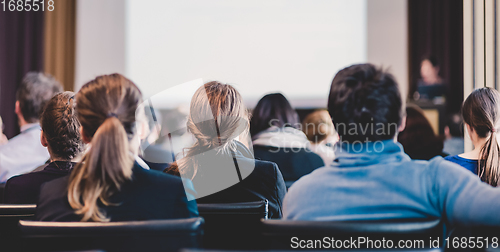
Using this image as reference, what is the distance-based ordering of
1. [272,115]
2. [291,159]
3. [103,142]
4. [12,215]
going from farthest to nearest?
[272,115] < [291,159] < [12,215] < [103,142]

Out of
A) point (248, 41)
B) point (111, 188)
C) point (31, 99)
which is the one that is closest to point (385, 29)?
point (248, 41)

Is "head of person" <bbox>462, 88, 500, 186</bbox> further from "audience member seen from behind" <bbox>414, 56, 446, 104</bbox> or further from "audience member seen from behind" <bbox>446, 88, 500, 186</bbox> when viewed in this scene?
"audience member seen from behind" <bbox>414, 56, 446, 104</bbox>

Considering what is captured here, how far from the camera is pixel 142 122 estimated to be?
1.31 meters

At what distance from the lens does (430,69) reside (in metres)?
5.74

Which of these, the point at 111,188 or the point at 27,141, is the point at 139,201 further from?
the point at 27,141

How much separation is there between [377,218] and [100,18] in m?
5.55

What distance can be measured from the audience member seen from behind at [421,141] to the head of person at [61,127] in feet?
5.57

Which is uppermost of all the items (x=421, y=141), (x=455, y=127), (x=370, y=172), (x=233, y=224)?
(x=370, y=172)

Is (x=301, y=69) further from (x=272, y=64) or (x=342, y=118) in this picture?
(x=342, y=118)

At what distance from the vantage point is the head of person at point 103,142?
3.32 feet

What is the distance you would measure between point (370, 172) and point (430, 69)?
5411 millimetres

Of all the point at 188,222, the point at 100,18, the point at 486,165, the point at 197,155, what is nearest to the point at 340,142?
the point at 188,222

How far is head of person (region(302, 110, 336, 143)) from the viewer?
293 cm

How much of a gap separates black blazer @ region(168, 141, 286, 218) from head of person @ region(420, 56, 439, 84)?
16.4 feet
